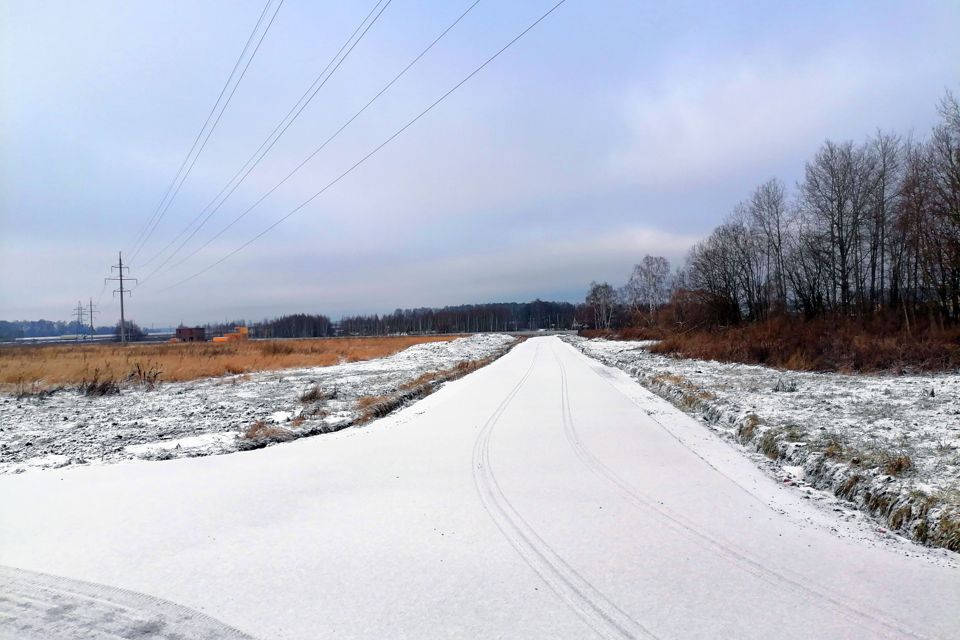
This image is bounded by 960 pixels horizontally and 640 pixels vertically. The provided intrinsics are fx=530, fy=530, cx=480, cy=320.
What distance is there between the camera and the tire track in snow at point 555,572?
361 cm

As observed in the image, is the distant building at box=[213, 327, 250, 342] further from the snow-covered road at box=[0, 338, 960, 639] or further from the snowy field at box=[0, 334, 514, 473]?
the snow-covered road at box=[0, 338, 960, 639]

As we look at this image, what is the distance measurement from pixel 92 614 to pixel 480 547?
9.99ft

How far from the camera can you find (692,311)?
61.7 m

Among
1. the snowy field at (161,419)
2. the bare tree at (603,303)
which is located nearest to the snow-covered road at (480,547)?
the snowy field at (161,419)

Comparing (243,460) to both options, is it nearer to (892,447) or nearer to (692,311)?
(892,447)

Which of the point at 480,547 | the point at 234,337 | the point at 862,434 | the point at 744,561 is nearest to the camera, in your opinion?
the point at 744,561

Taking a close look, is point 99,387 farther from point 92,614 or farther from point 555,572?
point 555,572

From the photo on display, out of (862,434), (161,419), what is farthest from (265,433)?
(862,434)

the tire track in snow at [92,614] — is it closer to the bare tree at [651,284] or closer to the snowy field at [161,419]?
the snowy field at [161,419]

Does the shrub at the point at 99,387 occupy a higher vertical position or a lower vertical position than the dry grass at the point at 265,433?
higher

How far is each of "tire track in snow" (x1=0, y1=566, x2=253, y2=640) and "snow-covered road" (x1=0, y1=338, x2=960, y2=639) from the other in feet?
0.24

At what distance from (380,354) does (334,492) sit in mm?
37403

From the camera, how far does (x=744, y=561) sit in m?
4.64

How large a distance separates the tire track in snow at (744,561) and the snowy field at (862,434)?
4.98ft
